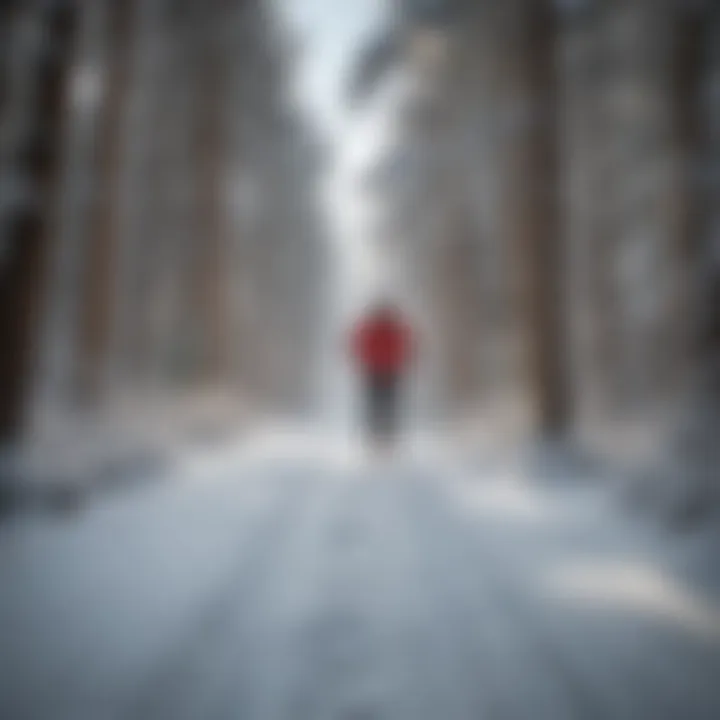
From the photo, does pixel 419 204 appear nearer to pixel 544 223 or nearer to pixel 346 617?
pixel 544 223

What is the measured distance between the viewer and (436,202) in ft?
72.3

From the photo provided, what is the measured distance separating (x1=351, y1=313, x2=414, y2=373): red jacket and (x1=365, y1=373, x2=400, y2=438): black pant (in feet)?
0.48

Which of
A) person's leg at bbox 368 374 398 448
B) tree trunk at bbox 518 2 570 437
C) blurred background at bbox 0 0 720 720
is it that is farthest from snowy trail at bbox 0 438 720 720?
person's leg at bbox 368 374 398 448

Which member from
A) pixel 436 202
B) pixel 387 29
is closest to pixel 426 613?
pixel 387 29

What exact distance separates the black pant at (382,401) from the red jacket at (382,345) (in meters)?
0.15

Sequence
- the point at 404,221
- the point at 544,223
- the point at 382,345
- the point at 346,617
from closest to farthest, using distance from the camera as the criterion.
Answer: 1. the point at 346,617
2. the point at 544,223
3. the point at 382,345
4. the point at 404,221

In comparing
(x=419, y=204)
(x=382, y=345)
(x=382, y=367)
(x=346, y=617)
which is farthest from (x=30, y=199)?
(x=419, y=204)

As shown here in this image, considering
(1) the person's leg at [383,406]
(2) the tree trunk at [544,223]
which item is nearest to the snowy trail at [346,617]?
(2) the tree trunk at [544,223]

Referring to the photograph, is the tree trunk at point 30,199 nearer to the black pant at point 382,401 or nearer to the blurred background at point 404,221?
the blurred background at point 404,221

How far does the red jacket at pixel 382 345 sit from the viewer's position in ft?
41.2

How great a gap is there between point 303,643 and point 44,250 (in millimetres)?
5236

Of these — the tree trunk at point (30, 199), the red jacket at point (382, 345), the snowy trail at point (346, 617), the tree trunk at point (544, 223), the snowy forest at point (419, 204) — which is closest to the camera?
the snowy trail at point (346, 617)

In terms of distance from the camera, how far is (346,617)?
3.72 meters

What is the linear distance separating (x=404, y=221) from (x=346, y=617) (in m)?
22.3
